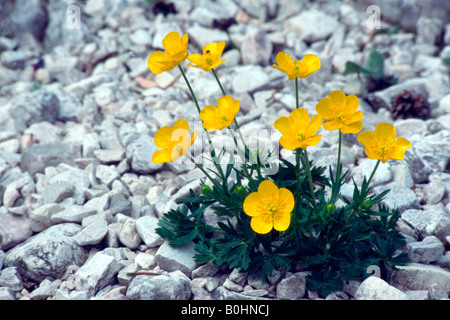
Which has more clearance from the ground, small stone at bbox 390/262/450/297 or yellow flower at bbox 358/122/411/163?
yellow flower at bbox 358/122/411/163

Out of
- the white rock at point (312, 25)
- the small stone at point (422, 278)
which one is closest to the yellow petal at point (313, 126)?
the small stone at point (422, 278)

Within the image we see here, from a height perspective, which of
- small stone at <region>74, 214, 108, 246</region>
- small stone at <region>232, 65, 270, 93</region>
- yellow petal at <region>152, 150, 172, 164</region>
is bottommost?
small stone at <region>74, 214, 108, 246</region>

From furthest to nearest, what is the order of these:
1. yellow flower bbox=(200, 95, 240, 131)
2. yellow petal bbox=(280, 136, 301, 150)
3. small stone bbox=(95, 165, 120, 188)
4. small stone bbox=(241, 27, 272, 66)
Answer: small stone bbox=(241, 27, 272, 66), small stone bbox=(95, 165, 120, 188), yellow flower bbox=(200, 95, 240, 131), yellow petal bbox=(280, 136, 301, 150)

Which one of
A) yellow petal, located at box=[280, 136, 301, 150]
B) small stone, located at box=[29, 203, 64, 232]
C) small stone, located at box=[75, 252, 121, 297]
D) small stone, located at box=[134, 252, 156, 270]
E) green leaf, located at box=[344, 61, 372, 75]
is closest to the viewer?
yellow petal, located at box=[280, 136, 301, 150]

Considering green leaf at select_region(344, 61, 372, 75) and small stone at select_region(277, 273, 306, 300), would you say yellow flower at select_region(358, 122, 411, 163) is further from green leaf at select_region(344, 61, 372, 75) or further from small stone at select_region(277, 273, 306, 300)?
green leaf at select_region(344, 61, 372, 75)

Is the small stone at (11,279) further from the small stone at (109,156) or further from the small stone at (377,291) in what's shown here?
the small stone at (377,291)

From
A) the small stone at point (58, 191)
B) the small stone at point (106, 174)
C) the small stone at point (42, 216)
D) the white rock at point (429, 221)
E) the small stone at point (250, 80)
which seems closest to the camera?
the white rock at point (429, 221)

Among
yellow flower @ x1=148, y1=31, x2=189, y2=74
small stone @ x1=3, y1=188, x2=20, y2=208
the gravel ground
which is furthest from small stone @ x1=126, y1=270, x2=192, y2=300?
small stone @ x1=3, y1=188, x2=20, y2=208

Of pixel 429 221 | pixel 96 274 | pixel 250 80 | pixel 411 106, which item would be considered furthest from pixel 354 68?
pixel 96 274

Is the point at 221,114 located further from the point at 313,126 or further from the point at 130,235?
the point at 130,235
